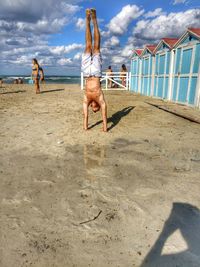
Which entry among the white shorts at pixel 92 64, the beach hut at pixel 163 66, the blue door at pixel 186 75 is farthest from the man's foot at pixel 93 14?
the beach hut at pixel 163 66

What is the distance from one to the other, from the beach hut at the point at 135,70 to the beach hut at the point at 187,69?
760 centimetres

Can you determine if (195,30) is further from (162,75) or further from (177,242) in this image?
(177,242)

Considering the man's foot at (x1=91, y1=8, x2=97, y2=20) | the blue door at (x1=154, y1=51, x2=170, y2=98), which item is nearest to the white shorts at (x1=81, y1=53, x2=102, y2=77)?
the man's foot at (x1=91, y1=8, x2=97, y2=20)

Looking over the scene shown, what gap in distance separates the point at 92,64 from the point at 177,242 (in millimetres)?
5010

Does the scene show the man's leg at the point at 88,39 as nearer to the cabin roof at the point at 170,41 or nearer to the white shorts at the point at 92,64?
the white shorts at the point at 92,64

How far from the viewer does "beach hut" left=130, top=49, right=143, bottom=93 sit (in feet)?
68.7

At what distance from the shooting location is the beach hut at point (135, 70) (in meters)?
20.9

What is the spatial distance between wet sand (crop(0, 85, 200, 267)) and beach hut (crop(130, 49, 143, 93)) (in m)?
15.8

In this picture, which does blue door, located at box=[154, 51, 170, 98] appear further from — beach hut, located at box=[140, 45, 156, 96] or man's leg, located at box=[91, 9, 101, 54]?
man's leg, located at box=[91, 9, 101, 54]

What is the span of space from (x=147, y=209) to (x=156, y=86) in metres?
14.6

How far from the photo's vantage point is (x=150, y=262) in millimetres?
2143

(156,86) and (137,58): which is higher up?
(137,58)

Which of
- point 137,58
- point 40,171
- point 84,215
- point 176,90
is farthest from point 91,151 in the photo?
point 137,58

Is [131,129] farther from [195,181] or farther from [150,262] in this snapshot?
[150,262]
